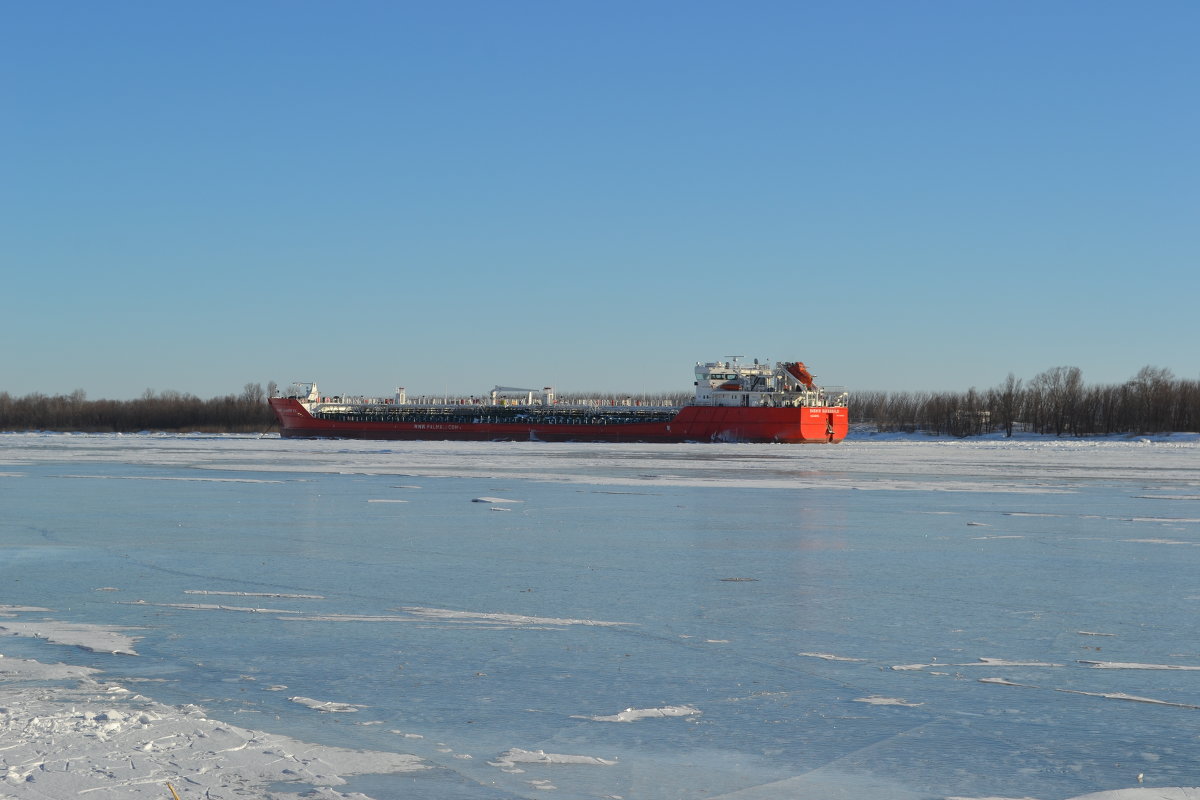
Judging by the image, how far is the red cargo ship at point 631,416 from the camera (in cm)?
4716

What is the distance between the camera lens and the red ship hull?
46.9 meters

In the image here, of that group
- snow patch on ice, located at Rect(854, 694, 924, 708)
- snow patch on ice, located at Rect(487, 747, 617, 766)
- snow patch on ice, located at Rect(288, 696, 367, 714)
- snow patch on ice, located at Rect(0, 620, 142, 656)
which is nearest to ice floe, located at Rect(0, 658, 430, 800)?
snow patch on ice, located at Rect(487, 747, 617, 766)

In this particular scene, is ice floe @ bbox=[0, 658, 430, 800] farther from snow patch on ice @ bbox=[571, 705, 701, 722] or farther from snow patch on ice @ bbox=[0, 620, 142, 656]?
snow patch on ice @ bbox=[0, 620, 142, 656]

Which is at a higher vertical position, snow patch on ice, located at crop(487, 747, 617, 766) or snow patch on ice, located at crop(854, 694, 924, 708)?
snow patch on ice, located at crop(854, 694, 924, 708)

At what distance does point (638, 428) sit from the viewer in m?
49.2

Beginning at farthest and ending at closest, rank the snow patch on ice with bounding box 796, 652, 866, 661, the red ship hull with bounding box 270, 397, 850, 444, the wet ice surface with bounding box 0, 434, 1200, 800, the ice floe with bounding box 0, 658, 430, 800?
the red ship hull with bounding box 270, 397, 850, 444 → the snow patch on ice with bounding box 796, 652, 866, 661 → the wet ice surface with bounding box 0, 434, 1200, 800 → the ice floe with bounding box 0, 658, 430, 800

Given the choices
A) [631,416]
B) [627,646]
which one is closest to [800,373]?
[631,416]

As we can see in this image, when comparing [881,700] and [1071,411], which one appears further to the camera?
[1071,411]

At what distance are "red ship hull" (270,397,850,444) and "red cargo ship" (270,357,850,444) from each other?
0.04 metres

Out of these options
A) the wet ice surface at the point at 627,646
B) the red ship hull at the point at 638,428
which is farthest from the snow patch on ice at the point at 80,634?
the red ship hull at the point at 638,428

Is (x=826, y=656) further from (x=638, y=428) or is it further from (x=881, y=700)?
(x=638, y=428)

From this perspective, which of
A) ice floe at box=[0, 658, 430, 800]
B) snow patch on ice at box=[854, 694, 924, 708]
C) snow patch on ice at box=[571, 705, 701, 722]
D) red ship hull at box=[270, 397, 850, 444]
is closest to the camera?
ice floe at box=[0, 658, 430, 800]

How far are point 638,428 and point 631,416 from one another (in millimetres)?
2621

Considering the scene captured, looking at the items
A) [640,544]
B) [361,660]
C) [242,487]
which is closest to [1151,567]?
[640,544]
